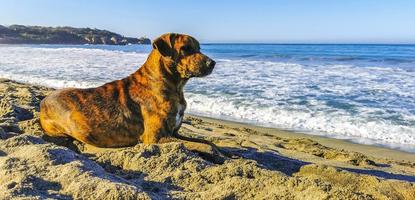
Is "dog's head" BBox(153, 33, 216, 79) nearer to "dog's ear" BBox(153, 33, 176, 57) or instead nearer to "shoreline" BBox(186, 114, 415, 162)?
"dog's ear" BBox(153, 33, 176, 57)

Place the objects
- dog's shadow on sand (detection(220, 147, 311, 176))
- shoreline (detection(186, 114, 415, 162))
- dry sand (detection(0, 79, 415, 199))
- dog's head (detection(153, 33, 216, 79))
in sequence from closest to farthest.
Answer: dry sand (detection(0, 79, 415, 199)) < dog's shadow on sand (detection(220, 147, 311, 176)) < dog's head (detection(153, 33, 216, 79)) < shoreline (detection(186, 114, 415, 162))

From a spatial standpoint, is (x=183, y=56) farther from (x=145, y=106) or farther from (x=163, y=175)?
(x=163, y=175)

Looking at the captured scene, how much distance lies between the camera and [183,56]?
4.89m

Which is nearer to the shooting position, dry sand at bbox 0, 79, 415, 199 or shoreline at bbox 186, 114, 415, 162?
dry sand at bbox 0, 79, 415, 199

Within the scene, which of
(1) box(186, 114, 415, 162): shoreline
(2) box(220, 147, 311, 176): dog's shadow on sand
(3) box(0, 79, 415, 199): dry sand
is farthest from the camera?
(1) box(186, 114, 415, 162): shoreline

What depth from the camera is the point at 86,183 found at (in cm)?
312

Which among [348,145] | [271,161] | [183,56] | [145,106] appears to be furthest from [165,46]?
[348,145]

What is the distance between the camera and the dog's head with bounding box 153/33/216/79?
4.82 metres

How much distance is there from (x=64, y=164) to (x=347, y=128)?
6006 millimetres

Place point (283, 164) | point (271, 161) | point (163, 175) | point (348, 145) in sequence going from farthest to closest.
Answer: point (348, 145) < point (271, 161) < point (283, 164) < point (163, 175)

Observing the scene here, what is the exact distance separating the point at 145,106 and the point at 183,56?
2.13 feet

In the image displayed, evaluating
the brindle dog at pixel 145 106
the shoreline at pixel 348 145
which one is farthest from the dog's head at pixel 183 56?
the shoreline at pixel 348 145

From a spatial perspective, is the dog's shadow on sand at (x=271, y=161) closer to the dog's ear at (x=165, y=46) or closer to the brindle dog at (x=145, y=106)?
the brindle dog at (x=145, y=106)

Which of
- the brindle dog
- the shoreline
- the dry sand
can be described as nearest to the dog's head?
the brindle dog
